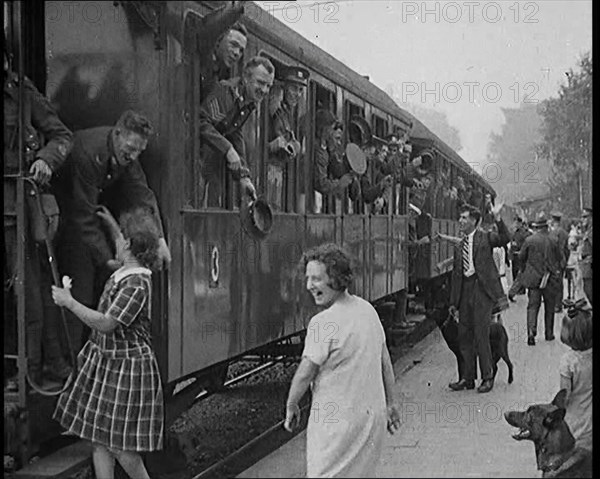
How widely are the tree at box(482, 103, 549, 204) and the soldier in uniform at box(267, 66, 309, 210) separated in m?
0.96

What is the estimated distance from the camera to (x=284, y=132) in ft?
15.9

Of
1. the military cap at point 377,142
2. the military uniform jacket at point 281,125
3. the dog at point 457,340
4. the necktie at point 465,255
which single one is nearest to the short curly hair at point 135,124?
the military uniform jacket at point 281,125

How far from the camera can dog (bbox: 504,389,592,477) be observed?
449 cm

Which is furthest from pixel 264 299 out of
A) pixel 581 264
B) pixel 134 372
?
pixel 581 264

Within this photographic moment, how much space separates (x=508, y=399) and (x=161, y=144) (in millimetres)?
2209

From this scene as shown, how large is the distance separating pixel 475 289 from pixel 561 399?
4.26 ft

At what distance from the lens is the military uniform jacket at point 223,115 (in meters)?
4.28

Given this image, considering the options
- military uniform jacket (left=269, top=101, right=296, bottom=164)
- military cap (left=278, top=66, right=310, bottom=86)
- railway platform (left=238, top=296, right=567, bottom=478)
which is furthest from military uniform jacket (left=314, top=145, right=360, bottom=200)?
railway platform (left=238, top=296, right=567, bottom=478)

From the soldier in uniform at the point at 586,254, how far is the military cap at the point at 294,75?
5.04 ft

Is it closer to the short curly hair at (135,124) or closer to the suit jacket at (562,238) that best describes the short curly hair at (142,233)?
the short curly hair at (135,124)

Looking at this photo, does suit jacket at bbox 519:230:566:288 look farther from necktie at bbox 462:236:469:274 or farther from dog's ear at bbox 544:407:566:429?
dog's ear at bbox 544:407:566:429

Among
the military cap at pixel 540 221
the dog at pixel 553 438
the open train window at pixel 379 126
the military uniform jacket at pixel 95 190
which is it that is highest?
the open train window at pixel 379 126

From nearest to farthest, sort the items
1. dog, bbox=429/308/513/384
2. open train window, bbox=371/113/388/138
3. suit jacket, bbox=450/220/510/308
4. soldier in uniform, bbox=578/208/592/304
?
soldier in uniform, bbox=578/208/592/304 → suit jacket, bbox=450/220/510/308 → dog, bbox=429/308/513/384 → open train window, bbox=371/113/388/138

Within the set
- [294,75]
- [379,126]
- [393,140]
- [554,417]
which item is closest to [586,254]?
[554,417]
